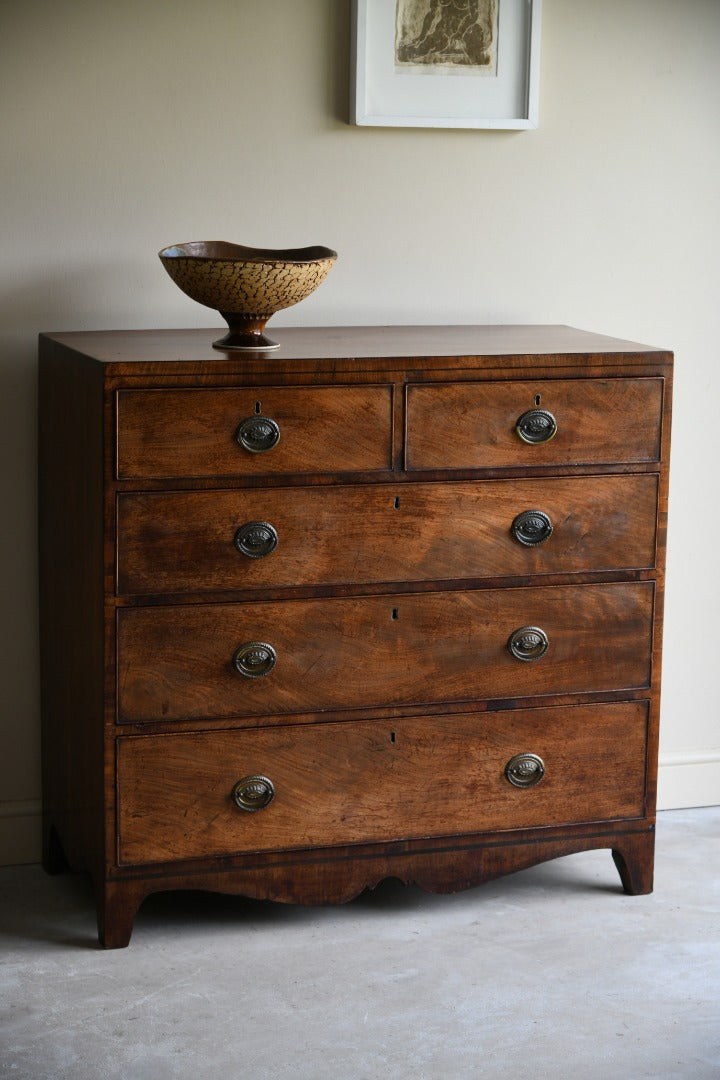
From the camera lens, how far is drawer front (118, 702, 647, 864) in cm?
246


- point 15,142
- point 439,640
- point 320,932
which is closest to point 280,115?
point 15,142

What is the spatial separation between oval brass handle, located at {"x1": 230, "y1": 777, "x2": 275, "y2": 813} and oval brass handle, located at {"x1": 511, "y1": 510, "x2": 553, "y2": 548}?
0.62 m

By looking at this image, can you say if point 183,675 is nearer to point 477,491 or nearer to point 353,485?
point 353,485

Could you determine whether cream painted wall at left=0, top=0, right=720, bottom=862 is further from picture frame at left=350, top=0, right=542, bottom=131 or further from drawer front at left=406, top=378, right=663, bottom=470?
drawer front at left=406, top=378, right=663, bottom=470

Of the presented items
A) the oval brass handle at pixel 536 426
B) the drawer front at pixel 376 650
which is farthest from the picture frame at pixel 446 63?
the drawer front at pixel 376 650

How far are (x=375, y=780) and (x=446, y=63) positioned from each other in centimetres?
144

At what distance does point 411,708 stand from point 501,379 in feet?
2.00

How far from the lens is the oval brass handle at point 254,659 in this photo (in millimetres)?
2447

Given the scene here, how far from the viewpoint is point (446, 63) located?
2879 mm

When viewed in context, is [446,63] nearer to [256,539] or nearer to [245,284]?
[245,284]

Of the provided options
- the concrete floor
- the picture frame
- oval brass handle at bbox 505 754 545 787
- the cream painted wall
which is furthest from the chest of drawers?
the picture frame

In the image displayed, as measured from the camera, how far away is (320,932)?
2607mm

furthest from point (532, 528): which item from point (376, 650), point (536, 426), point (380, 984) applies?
point (380, 984)

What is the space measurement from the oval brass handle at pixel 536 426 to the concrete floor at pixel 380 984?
36.0 inches
